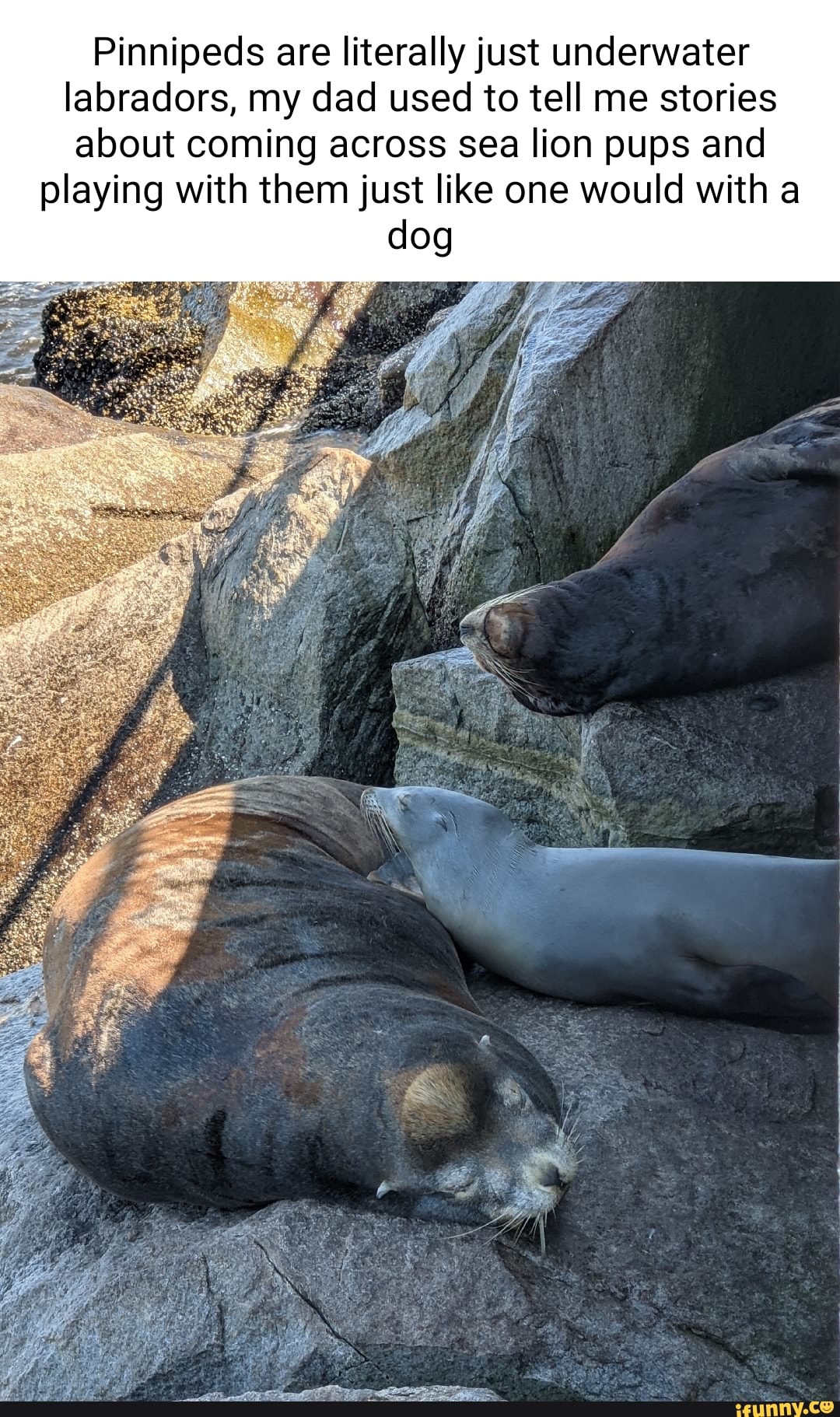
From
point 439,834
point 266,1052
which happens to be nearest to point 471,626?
point 439,834

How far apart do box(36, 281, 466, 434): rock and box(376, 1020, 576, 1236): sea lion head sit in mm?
7634

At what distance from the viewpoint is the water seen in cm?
1072

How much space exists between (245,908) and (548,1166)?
101 centimetres

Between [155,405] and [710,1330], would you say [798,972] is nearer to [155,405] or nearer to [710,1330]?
[710,1330]

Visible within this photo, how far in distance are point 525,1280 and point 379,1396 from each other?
412 millimetres

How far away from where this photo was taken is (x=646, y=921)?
3340mm

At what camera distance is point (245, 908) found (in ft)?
10.3

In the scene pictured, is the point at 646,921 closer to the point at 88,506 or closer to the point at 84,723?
the point at 84,723

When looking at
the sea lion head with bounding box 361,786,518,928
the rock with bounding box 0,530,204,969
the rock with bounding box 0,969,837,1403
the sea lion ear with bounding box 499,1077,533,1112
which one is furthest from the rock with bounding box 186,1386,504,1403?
the rock with bounding box 0,530,204,969

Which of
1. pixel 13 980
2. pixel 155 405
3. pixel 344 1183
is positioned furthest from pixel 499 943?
pixel 155 405

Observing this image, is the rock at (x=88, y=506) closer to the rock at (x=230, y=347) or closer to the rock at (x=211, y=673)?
the rock at (x=211, y=673)

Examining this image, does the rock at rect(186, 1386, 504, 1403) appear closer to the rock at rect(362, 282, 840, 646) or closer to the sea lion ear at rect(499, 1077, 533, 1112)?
the sea lion ear at rect(499, 1077, 533, 1112)

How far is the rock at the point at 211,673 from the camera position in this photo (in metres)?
5.22

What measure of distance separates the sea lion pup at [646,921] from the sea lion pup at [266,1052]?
246 mm
